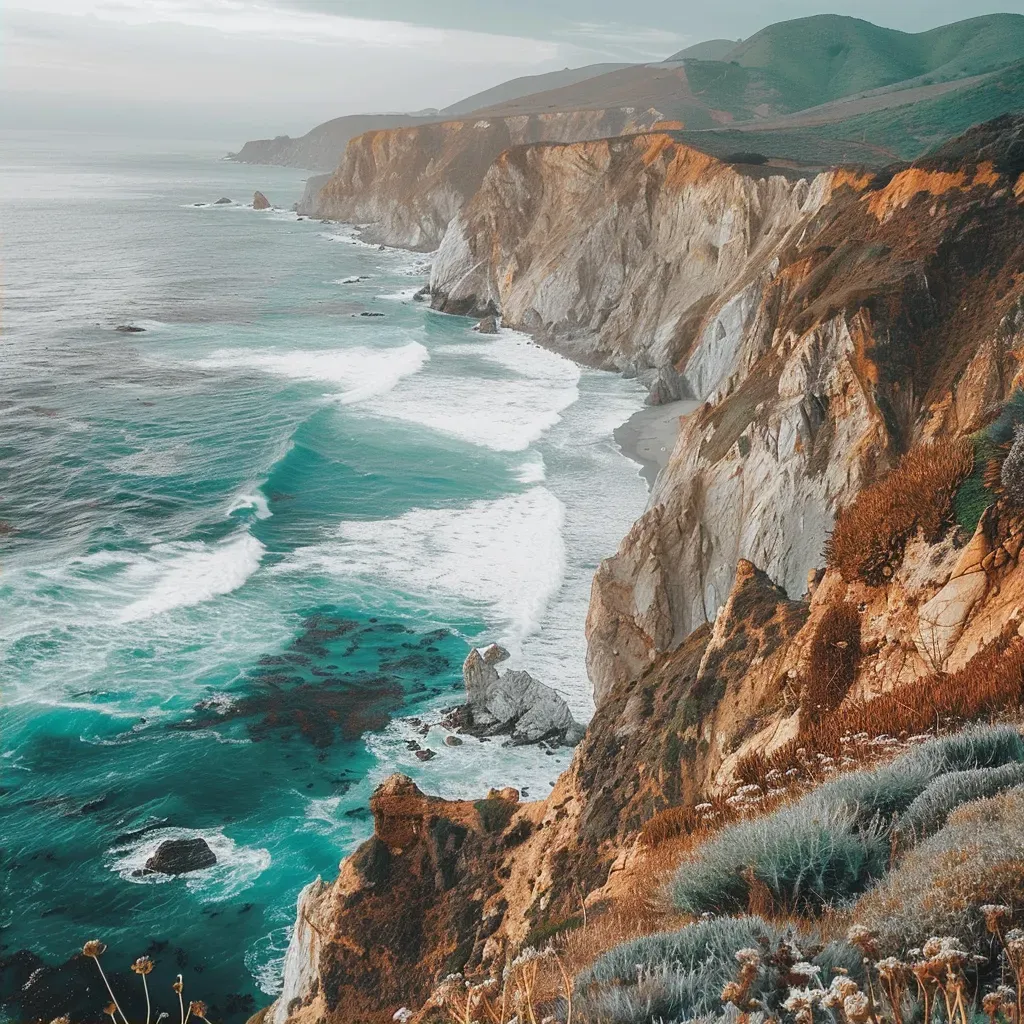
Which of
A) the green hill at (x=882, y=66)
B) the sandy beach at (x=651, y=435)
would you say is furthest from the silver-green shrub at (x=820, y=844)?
the green hill at (x=882, y=66)

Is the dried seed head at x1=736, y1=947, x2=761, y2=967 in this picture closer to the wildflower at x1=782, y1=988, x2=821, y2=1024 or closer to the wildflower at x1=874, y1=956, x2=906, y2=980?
the wildflower at x1=782, y1=988, x2=821, y2=1024

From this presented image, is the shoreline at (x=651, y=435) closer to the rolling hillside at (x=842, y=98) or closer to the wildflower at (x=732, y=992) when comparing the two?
the rolling hillside at (x=842, y=98)

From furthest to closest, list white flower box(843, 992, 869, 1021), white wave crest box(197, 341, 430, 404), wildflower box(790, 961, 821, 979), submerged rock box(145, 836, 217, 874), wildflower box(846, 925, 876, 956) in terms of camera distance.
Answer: white wave crest box(197, 341, 430, 404) → submerged rock box(145, 836, 217, 874) → wildflower box(846, 925, 876, 956) → wildflower box(790, 961, 821, 979) → white flower box(843, 992, 869, 1021)

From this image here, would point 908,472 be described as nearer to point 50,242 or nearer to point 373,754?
point 373,754

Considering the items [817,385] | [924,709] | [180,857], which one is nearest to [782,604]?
[924,709]

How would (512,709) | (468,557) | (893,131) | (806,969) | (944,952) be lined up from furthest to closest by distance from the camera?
(893,131) < (468,557) < (512,709) < (806,969) < (944,952)

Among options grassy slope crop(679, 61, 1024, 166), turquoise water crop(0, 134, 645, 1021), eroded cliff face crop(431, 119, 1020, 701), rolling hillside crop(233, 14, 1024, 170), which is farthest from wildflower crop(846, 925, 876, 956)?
grassy slope crop(679, 61, 1024, 166)

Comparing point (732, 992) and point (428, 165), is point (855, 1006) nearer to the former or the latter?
point (732, 992)
